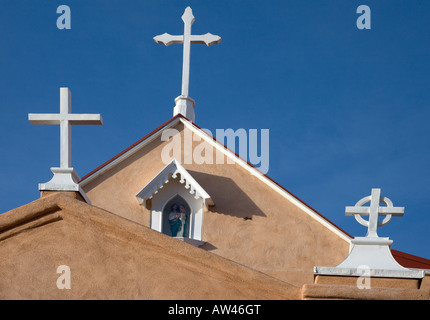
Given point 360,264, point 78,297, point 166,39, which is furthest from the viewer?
point 166,39

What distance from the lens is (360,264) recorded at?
861 cm

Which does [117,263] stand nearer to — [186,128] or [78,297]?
[78,297]

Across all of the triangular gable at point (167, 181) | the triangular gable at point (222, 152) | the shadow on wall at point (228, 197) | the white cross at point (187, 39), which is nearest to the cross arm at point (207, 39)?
the white cross at point (187, 39)

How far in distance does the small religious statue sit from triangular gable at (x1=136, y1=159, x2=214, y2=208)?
0.46 metres

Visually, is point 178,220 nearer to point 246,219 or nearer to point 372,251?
point 246,219

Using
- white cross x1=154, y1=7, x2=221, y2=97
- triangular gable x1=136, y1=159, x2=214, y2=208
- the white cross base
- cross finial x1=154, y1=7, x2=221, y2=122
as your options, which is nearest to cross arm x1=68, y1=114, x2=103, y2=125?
the white cross base

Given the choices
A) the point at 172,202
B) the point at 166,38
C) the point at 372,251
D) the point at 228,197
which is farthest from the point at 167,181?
the point at 372,251

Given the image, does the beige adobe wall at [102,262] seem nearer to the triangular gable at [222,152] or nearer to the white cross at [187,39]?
the triangular gable at [222,152]

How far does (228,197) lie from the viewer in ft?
47.1

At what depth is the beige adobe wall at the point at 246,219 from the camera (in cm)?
1380

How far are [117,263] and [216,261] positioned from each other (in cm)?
105

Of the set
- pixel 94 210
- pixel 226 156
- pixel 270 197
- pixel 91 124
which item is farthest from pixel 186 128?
pixel 94 210

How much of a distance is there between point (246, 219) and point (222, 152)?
4.89 ft

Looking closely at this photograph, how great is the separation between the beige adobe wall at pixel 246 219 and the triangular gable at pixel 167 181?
0.29 m
